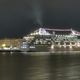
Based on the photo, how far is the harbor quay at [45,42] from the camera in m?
102

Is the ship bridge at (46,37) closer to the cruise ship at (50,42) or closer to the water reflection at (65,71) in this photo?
the cruise ship at (50,42)

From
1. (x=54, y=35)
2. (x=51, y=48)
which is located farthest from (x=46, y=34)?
(x=51, y=48)

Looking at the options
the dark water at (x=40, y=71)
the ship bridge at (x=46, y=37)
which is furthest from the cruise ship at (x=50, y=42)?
the dark water at (x=40, y=71)

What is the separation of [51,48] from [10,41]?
19.4 metres

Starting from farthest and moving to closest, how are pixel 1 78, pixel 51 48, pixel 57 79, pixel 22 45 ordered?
pixel 22 45
pixel 51 48
pixel 1 78
pixel 57 79

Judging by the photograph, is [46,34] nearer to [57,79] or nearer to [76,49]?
[76,49]

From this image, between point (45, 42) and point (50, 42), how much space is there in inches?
55.6

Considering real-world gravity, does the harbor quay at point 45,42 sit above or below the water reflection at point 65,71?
above

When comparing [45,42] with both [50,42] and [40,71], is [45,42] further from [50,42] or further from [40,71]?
[40,71]

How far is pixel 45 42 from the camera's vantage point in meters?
103

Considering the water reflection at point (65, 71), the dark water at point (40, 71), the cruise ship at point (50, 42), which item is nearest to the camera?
the water reflection at point (65, 71)

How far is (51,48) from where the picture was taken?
10062 cm

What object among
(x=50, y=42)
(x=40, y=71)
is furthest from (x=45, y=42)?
(x=40, y=71)

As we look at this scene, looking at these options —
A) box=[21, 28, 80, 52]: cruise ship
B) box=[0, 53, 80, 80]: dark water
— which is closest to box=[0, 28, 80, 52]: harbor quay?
box=[21, 28, 80, 52]: cruise ship
